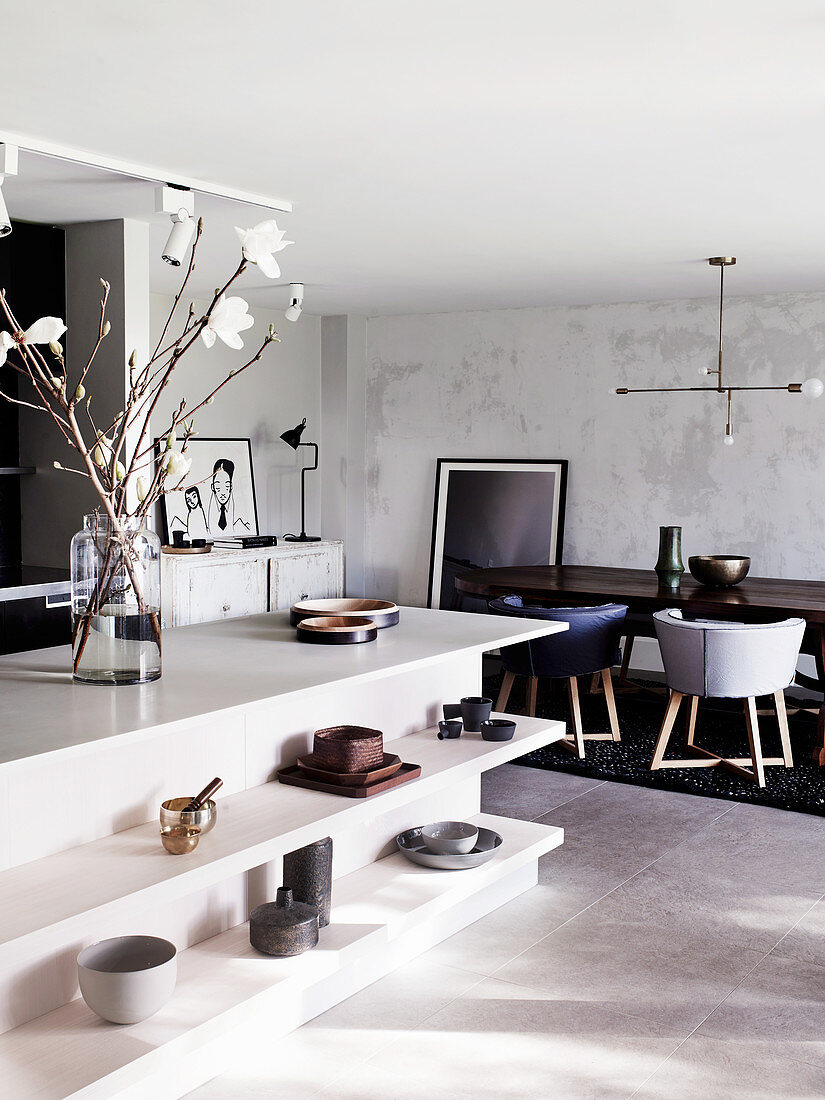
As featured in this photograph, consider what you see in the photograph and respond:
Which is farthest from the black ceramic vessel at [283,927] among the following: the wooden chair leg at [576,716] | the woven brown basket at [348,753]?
the wooden chair leg at [576,716]

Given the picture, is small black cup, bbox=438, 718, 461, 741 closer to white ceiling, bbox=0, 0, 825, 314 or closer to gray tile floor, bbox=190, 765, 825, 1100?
gray tile floor, bbox=190, 765, 825, 1100

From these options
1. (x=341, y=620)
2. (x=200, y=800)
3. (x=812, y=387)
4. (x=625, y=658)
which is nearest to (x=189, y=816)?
(x=200, y=800)

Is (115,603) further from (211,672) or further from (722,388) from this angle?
(722,388)

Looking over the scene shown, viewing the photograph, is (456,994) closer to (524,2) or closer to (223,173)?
(524,2)

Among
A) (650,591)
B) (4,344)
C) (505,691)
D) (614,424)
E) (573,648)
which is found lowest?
(505,691)

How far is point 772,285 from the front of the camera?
20.9 ft

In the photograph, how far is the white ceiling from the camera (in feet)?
8.53

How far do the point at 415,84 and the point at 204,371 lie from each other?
4527 mm

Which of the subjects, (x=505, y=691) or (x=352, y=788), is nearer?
(x=352, y=788)

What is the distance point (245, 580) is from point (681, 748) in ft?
9.97

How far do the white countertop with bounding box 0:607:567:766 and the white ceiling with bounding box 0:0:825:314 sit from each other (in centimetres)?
155

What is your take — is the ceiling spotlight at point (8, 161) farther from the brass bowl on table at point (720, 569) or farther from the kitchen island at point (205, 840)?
the brass bowl on table at point (720, 569)

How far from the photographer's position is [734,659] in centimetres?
472

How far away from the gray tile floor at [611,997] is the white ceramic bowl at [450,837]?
27 centimetres
